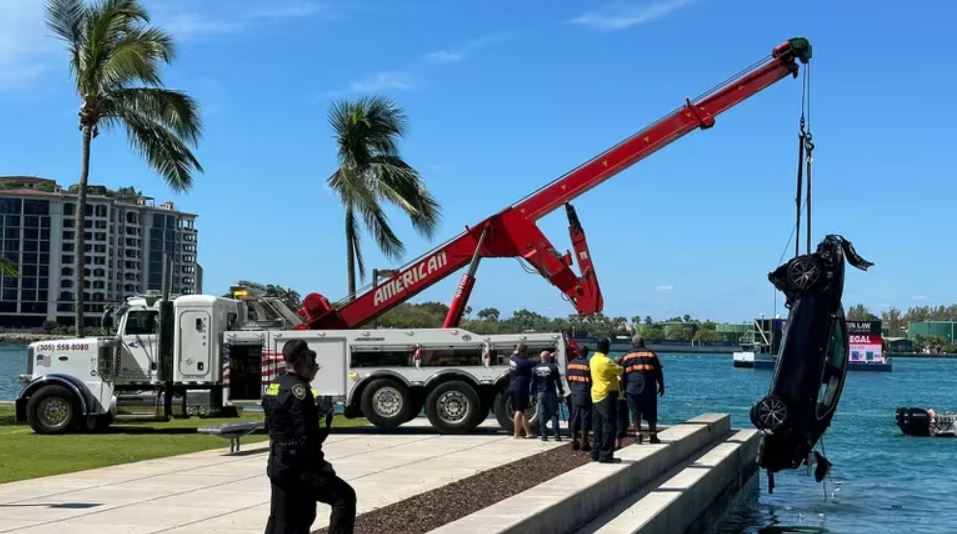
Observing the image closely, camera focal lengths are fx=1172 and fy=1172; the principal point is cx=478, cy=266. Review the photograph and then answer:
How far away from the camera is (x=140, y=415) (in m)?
21.8

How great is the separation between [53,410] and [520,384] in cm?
865

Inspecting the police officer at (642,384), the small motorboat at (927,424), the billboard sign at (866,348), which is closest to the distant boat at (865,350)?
the billboard sign at (866,348)

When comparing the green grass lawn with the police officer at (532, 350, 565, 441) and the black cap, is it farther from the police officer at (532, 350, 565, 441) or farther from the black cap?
the black cap

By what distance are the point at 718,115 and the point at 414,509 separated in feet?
43.1

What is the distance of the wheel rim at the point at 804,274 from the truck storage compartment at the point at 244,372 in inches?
389

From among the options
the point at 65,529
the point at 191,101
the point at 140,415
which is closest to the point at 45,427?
the point at 140,415

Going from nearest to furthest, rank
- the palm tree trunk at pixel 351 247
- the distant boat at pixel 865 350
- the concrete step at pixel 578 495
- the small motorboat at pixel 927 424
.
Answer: the concrete step at pixel 578 495 < the palm tree trunk at pixel 351 247 < the small motorboat at pixel 927 424 < the distant boat at pixel 865 350

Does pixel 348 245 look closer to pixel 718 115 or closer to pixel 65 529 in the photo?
pixel 718 115

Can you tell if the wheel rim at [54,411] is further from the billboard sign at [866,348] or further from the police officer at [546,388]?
the billboard sign at [866,348]

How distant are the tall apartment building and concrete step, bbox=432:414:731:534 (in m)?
137

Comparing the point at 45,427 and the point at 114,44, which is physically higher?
the point at 114,44

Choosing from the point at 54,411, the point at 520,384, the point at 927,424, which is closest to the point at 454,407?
the point at 520,384

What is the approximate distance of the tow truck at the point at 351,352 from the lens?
21.3 meters

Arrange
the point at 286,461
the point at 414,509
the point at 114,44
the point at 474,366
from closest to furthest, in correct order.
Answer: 1. the point at 286,461
2. the point at 414,509
3. the point at 474,366
4. the point at 114,44
